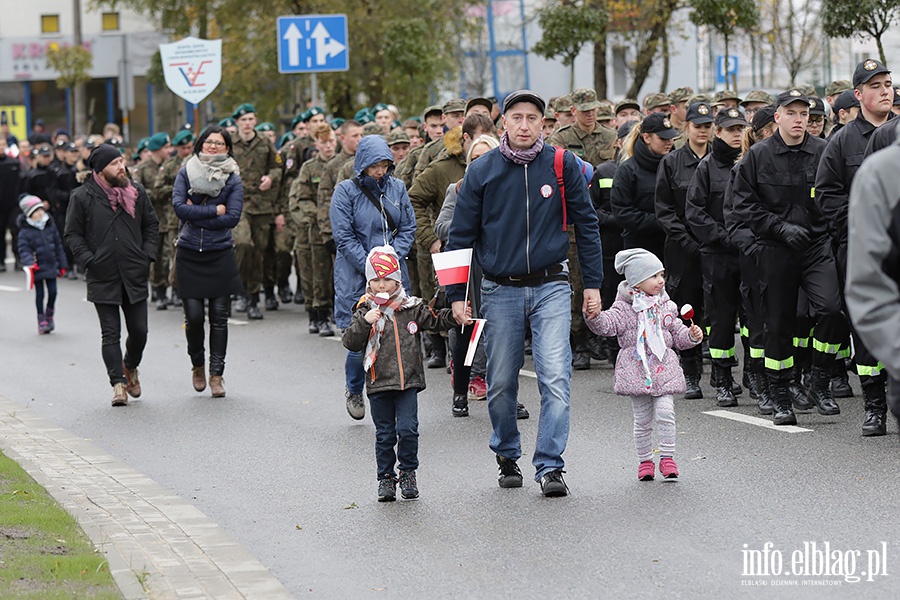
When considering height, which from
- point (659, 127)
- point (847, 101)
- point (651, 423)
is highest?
point (847, 101)

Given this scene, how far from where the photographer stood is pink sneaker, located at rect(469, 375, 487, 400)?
471 inches

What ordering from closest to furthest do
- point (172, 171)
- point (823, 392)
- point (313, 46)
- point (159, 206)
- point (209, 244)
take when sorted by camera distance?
point (823, 392), point (209, 244), point (172, 171), point (159, 206), point (313, 46)

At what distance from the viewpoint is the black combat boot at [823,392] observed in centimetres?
1070

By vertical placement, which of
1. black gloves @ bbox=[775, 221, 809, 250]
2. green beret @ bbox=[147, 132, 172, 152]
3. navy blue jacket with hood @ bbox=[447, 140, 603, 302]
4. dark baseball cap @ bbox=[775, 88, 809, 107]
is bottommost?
black gloves @ bbox=[775, 221, 809, 250]

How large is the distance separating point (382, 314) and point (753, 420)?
125 inches

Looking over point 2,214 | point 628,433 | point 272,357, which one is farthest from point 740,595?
point 2,214

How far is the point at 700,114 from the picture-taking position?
460 inches

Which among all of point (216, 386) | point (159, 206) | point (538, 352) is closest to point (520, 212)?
point (538, 352)

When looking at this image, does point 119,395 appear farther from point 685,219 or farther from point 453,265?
point 453,265

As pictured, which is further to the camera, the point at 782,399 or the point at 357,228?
the point at 357,228

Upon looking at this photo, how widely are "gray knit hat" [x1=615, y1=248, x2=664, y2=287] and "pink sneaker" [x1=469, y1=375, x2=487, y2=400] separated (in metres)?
3.17

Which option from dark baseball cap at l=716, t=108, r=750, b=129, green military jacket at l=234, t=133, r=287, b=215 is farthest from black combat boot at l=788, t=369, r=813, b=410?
green military jacket at l=234, t=133, r=287, b=215

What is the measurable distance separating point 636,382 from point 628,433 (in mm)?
1704

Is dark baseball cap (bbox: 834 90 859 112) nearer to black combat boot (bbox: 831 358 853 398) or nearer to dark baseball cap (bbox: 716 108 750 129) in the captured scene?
dark baseball cap (bbox: 716 108 750 129)
